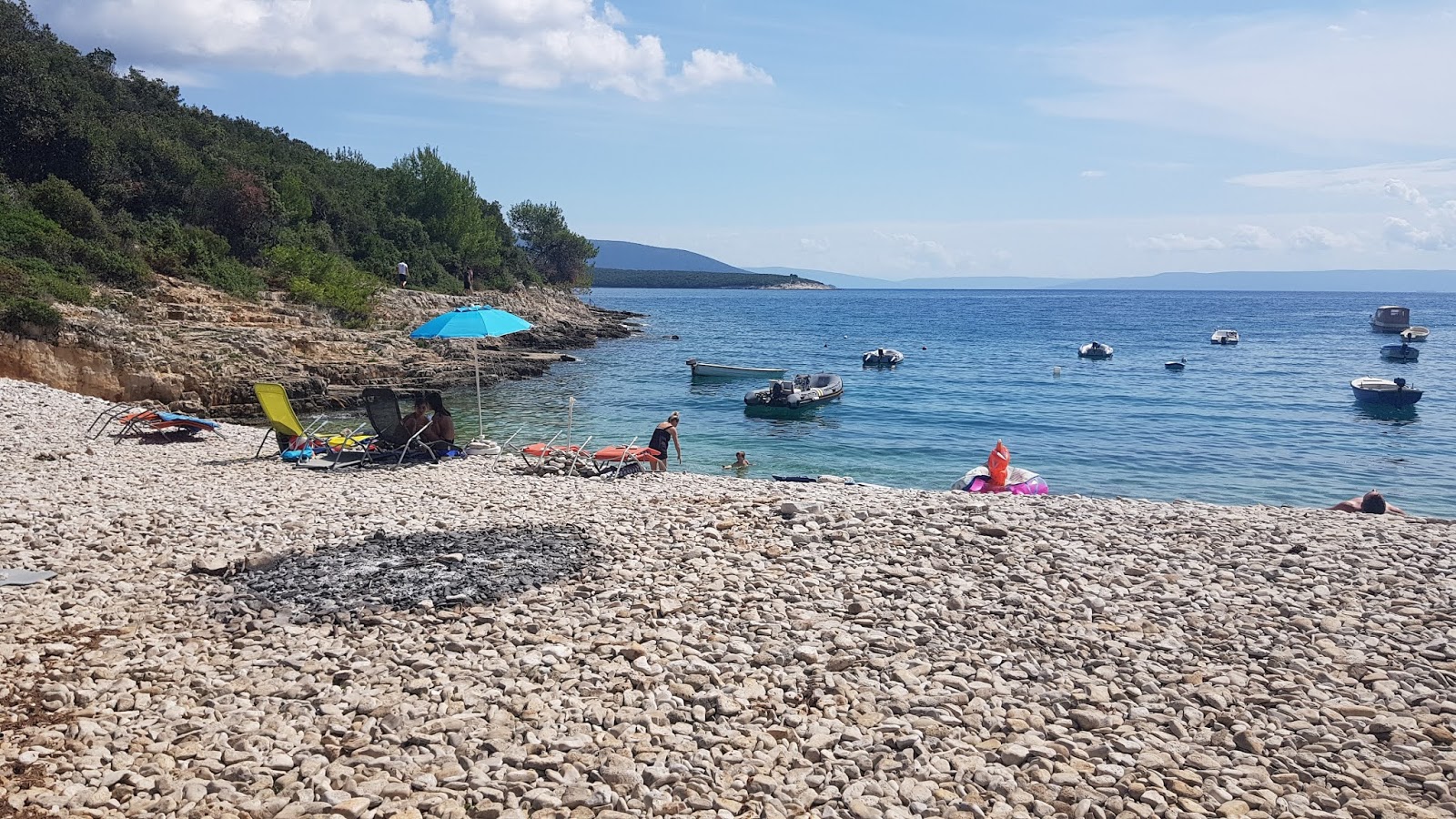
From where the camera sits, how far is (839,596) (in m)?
6.69

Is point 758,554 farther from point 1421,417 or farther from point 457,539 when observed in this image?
point 1421,417

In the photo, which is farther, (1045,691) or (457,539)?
(457,539)

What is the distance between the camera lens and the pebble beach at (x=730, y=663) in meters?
4.33

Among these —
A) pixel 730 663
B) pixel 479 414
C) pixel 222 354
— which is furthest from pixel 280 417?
pixel 222 354

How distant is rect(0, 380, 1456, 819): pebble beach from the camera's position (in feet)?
14.2

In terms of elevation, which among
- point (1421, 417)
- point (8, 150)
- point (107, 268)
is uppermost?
point (8, 150)

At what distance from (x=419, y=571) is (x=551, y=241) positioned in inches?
3169

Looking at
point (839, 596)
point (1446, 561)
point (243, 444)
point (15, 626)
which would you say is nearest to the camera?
point (15, 626)

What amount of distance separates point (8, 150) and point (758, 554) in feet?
129

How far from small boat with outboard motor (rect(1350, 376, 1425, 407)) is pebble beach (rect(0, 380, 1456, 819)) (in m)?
22.4

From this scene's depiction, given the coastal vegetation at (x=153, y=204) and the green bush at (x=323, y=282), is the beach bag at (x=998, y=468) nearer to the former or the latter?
the coastal vegetation at (x=153, y=204)

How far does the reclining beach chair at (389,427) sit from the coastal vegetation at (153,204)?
13.3 metres

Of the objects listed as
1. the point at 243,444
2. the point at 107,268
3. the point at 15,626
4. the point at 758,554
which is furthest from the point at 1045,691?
the point at 107,268

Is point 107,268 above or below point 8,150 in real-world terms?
below
